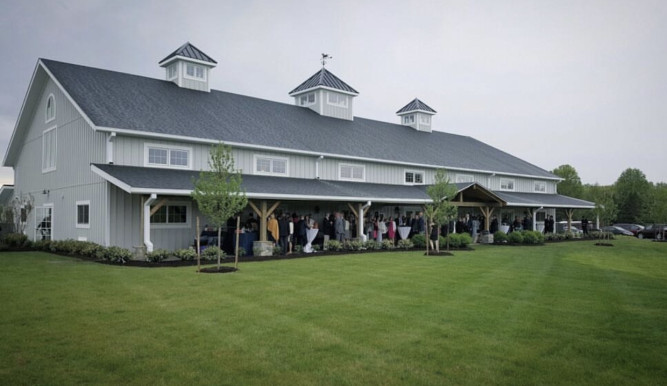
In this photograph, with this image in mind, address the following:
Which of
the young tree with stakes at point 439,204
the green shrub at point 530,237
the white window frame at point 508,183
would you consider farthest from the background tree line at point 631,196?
the young tree with stakes at point 439,204

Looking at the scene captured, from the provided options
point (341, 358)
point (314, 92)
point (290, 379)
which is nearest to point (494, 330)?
point (341, 358)

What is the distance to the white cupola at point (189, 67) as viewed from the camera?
2453 cm

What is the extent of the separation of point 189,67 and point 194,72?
34 centimetres

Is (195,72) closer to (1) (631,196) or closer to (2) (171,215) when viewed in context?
(2) (171,215)

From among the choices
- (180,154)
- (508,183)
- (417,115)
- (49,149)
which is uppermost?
(417,115)

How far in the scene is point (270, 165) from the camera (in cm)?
2253

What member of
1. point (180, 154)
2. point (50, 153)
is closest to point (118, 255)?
point (180, 154)

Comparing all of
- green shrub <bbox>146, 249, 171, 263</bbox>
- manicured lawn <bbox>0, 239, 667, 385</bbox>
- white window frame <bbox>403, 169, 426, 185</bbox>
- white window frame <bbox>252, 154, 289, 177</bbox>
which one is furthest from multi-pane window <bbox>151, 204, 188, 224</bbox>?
white window frame <bbox>403, 169, 426, 185</bbox>

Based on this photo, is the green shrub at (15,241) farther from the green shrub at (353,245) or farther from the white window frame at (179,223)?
the green shrub at (353,245)

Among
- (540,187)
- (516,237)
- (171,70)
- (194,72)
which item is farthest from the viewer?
(540,187)

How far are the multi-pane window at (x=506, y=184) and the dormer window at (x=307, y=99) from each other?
574 inches

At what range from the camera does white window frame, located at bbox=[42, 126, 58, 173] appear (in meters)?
22.3

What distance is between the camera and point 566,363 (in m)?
6.20

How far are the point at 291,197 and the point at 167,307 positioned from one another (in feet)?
35.8
